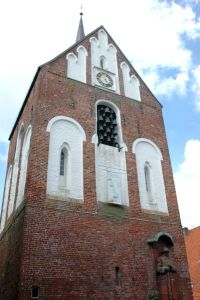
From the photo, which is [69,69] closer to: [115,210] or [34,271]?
[115,210]

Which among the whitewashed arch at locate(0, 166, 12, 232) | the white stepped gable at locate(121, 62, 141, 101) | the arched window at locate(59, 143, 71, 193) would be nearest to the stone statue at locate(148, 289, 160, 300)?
the arched window at locate(59, 143, 71, 193)

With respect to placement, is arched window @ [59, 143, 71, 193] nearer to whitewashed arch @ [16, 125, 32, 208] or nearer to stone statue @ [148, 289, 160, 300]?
whitewashed arch @ [16, 125, 32, 208]

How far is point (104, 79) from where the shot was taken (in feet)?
51.7

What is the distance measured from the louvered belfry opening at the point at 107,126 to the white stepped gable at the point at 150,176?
1.01m

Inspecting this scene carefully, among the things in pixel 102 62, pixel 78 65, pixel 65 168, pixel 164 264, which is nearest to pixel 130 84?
pixel 102 62

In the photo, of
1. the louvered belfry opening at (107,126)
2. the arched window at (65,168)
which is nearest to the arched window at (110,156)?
the louvered belfry opening at (107,126)

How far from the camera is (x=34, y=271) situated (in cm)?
926

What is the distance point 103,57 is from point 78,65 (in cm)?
197

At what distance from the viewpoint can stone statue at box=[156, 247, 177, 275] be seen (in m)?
11.0

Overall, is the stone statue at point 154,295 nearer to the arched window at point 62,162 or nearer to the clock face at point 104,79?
the arched window at point 62,162

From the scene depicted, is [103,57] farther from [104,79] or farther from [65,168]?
[65,168]

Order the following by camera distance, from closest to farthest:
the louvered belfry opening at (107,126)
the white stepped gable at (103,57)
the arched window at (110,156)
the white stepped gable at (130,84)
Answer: the arched window at (110,156) → the louvered belfry opening at (107,126) → the white stepped gable at (103,57) → the white stepped gable at (130,84)

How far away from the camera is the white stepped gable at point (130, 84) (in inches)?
639

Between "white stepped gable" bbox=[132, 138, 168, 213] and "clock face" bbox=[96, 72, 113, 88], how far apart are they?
10.8 ft
